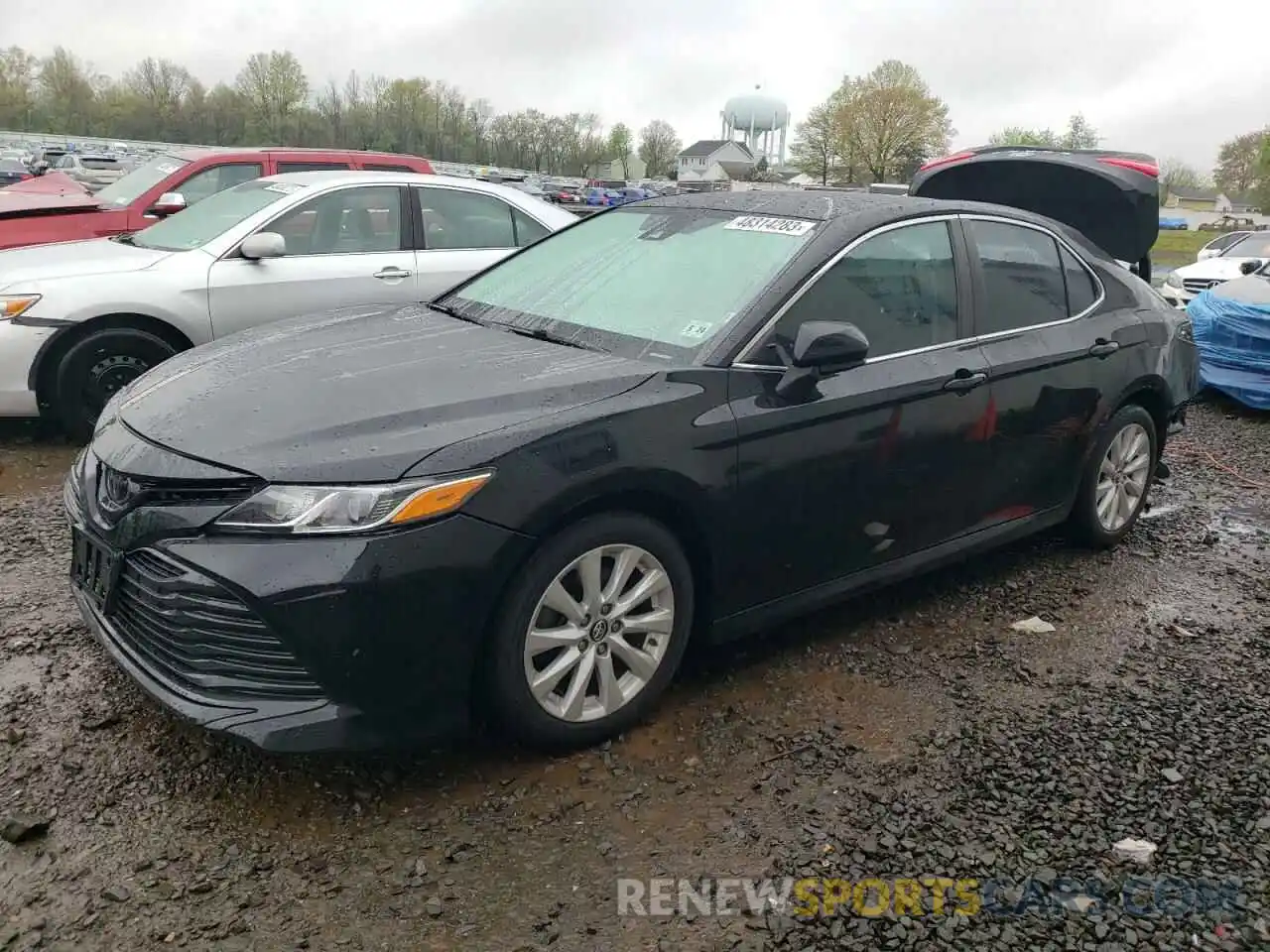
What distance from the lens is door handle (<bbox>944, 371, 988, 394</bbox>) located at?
12.3ft

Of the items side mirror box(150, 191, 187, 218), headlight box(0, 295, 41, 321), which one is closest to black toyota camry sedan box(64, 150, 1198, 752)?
headlight box(0, 295, 41, 321)

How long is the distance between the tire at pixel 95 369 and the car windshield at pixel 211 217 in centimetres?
74

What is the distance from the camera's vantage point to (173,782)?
9.14ft

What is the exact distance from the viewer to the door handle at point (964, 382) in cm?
375

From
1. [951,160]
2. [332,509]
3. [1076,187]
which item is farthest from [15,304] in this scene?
[1076,187]

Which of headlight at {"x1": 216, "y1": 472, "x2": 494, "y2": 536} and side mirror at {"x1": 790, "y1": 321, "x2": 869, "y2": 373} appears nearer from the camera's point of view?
headlight at {"x1": 216, "y1": 472, "x2": 494, "y2": 536}

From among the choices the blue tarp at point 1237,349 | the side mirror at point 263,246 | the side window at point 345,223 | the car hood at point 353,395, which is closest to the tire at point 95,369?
the side mirror at point 263,246

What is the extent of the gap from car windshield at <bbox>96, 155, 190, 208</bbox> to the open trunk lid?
19.3ft

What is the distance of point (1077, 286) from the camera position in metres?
4.49

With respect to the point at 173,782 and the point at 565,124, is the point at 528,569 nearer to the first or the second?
the point at 173,782

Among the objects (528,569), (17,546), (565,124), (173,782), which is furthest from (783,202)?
(565,124)

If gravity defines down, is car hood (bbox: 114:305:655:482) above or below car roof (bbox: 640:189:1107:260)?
below

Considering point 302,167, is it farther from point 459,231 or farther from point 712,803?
point 712,803

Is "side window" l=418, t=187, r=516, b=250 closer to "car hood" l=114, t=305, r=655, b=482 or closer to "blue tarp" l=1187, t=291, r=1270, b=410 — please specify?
"car hood" l=114, t=305, r=655, b=482
